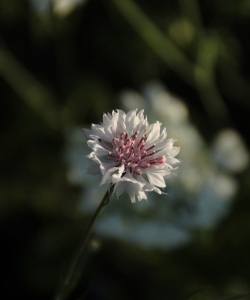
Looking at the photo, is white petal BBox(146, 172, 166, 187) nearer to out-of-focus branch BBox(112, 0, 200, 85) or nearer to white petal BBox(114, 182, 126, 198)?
white petal BBox(114, 182, 126, 198)

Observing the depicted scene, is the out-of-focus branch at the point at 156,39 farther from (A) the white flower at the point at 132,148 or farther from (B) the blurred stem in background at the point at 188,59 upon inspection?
(A) the white flower at the point at 132,148

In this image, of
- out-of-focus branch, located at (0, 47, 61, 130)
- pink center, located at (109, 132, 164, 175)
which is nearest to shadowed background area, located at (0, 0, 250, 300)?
out-of-focus branch, located at (0, 47, 61, 130)

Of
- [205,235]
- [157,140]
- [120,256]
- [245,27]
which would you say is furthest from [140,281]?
[245,27]

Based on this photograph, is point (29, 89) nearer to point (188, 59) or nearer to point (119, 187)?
point (188, 59)

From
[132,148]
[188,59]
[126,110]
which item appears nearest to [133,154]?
[132,148]

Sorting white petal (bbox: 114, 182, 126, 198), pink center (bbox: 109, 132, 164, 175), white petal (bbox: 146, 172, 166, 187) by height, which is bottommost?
Answer: white petal (bbox: 114, 182, 126, 198)

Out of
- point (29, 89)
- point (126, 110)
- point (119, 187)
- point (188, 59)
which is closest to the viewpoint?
point (119, 187)

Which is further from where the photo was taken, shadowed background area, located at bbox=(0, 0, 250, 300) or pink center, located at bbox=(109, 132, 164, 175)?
shadowed background area, located at bbox=(0, 0, 250, 300)
